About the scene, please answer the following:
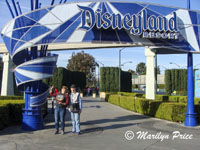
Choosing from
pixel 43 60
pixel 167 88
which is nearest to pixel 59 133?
pixel 43 60

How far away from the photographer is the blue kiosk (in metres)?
9.45

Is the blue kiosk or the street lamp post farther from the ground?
the blue kiosk

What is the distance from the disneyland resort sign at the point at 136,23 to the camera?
1014 cm

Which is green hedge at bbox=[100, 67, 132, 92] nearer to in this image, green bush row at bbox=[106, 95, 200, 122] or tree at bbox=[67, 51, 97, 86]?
tree at bbox=[67, 51, 97, 86]

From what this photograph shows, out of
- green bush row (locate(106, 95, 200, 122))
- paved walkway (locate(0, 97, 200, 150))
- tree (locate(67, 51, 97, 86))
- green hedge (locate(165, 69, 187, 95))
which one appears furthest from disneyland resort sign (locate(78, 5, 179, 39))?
tree (locate(67, 51, 97, 86))

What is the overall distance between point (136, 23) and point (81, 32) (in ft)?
7.95

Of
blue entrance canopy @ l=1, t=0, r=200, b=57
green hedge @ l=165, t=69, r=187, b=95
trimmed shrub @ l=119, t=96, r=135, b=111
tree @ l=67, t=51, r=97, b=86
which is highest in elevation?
tree @ l=67, t=51, r=97, b=86

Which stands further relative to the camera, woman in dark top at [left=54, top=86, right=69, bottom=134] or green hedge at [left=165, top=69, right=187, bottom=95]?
green hedge at [left=165, top=69, right=187, bottom=95]

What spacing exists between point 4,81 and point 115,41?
1964cm

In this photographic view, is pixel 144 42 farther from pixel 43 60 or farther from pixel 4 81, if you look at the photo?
pixel 4 81

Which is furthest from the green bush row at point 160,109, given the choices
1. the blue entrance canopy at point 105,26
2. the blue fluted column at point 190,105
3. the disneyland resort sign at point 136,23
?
the disneyland resort sign at point 136,23

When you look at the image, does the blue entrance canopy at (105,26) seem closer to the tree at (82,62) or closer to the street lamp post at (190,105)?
the street lamp post at (190,105)

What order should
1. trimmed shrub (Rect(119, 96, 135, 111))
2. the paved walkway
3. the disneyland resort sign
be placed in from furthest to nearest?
trimmed shrub (Rect(119, 96, 135, 111)) → the disneyland resort sign → the paved walkway

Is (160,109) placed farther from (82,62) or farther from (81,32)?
(82,62)
